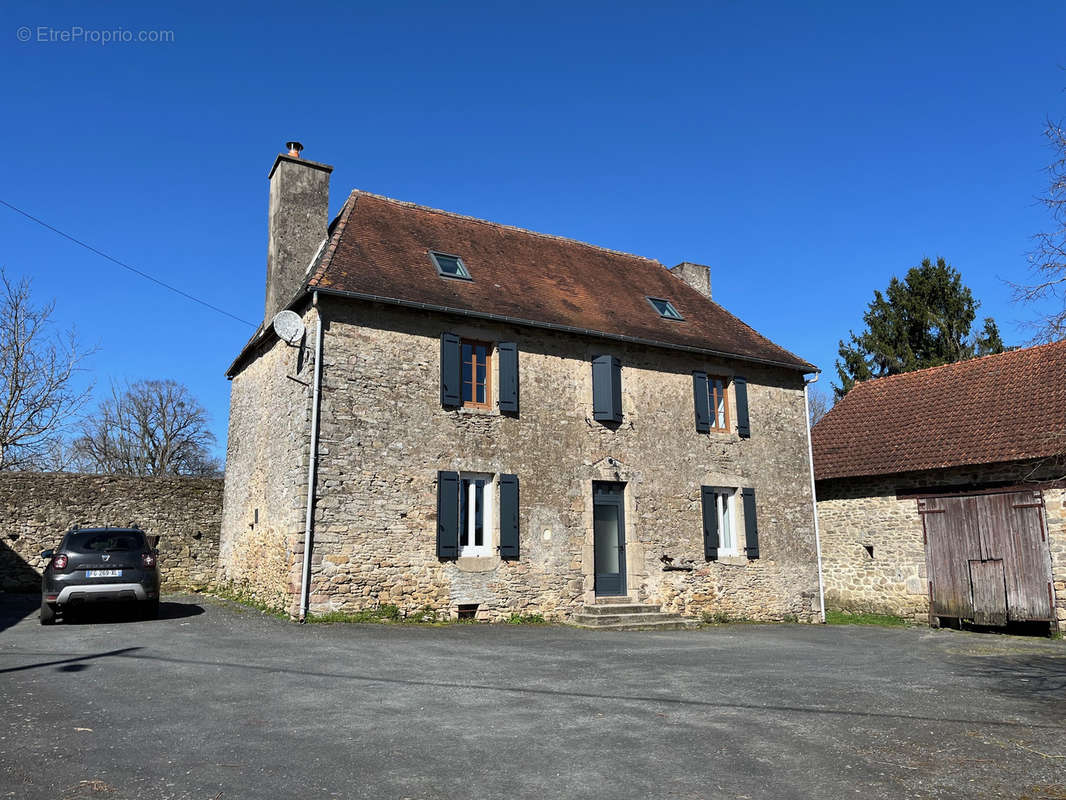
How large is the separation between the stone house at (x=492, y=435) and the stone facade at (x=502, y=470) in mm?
37

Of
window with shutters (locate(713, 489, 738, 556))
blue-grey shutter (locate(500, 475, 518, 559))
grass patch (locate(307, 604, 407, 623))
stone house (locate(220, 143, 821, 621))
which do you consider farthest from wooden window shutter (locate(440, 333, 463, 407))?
window with shutters (locate(713, 489, 738, 556))

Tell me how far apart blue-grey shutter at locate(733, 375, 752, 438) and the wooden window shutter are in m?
6.38

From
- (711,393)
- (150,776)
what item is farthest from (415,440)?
(150,776)

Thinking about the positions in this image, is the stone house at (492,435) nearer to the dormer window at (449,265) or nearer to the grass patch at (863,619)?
the dormer window at (449,265)

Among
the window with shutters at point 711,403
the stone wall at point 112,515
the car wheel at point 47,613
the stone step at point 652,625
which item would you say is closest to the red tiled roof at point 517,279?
the window with shutters at point 711,403

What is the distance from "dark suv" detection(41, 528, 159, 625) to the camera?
10055 mm

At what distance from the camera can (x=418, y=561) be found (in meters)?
12.1

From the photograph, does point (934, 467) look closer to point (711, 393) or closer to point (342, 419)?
point (711, 393)

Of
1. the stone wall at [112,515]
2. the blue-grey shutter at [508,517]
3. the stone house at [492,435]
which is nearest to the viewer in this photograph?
the stone house at [492,435]

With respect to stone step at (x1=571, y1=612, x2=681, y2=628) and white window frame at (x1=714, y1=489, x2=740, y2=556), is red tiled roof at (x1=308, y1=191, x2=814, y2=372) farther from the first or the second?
stone step at (x1=571, y1=612, x2=681, y2=628)

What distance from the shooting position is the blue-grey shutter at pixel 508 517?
1286 cm

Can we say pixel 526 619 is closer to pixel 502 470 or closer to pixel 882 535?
pixel 502 470

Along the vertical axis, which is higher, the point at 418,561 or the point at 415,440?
the point at 415,440

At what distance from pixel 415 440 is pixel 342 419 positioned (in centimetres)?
124
